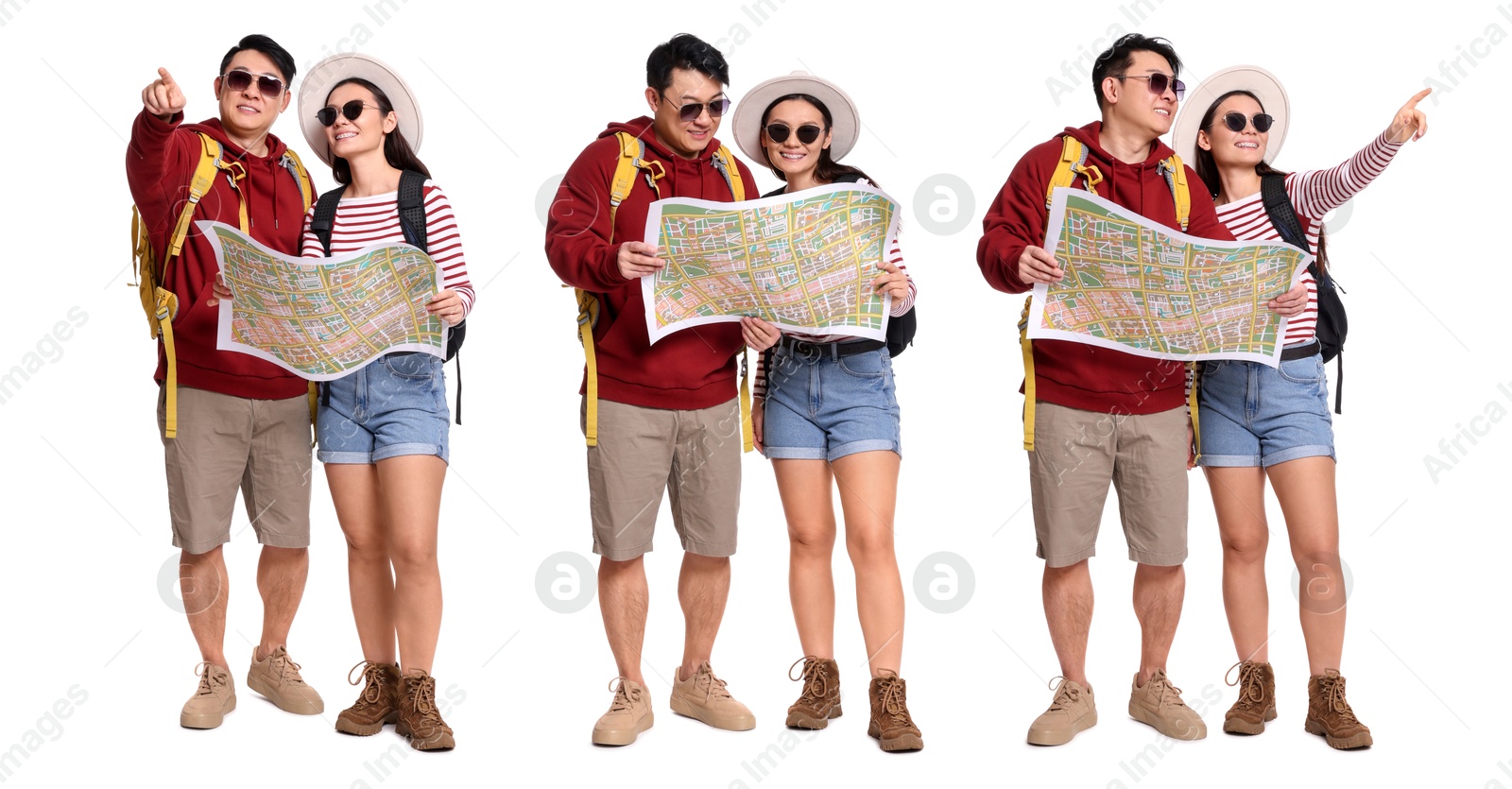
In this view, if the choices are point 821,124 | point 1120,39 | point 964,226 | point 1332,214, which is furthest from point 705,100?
point 1332,214

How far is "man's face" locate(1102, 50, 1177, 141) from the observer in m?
7.09

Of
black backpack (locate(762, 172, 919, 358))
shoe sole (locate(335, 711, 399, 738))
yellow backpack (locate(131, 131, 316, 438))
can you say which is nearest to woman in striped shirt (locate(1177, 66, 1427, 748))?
black backpack (locate(762, 172, 919, 358))

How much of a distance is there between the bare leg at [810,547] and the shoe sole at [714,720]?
1.23 ft

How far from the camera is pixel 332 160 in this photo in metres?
7.21

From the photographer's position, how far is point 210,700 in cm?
735

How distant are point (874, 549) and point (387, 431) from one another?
1998mm

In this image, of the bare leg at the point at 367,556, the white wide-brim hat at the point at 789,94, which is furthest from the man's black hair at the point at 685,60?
the bare leg at the point at 367,556

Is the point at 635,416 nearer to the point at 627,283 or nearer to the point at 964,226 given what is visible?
the point at 627,283

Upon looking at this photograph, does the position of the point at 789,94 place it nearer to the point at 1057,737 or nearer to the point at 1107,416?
the point at 1107,416

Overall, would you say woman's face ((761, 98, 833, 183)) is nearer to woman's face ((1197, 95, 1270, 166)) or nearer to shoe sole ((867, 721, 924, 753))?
woman's face ((1197, 95, 1270, 166))

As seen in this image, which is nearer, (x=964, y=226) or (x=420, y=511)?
(x=420, y=511)

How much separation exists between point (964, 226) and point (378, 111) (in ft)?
8.06

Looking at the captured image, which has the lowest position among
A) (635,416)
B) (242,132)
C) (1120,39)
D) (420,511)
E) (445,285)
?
(420,511)

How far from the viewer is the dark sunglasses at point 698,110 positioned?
6.96 metres
